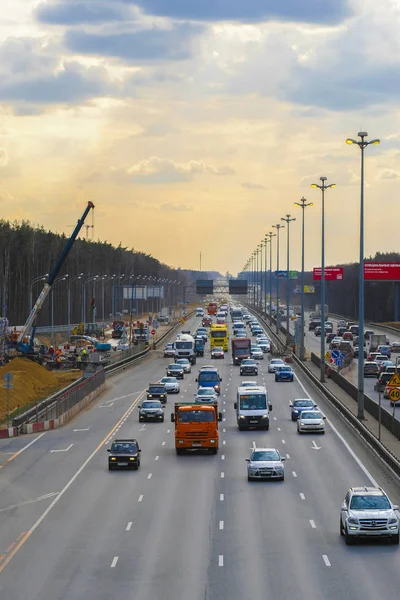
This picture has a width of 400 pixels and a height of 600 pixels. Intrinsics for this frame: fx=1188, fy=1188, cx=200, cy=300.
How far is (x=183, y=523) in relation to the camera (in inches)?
1395

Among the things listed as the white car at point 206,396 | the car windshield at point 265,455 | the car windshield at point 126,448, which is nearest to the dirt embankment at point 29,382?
the white car at point 206,396

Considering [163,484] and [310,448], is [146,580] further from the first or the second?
[310,448]

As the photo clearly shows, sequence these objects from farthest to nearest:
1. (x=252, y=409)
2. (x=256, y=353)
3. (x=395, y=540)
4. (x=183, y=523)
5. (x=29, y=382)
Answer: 1. (x=256, y=353)
2. (x=29, y=382)
3. (x=252, y=409)
4. (x=183, y=523)
5. (x=395, y=540)

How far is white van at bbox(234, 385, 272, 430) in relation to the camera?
206ft

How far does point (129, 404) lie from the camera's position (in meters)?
78.1

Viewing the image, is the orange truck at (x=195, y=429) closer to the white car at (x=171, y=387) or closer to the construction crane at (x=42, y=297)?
the white car at (x=171, y=387)

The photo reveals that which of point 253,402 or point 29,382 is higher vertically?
point 253,402

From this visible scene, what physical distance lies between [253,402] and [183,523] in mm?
28691

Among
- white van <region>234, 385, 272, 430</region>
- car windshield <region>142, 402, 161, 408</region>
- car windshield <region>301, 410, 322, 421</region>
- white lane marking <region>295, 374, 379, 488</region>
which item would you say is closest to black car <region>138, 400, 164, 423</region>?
car windshield <region>142, 402, 161, 408</region>

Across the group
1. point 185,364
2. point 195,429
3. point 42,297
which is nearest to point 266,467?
point 195,429

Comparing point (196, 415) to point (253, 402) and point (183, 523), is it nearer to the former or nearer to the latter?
point (253, 402)

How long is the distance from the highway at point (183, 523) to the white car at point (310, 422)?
2.25ft

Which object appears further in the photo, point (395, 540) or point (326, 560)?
point (395, 540)

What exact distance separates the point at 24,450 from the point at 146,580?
28574 mm
